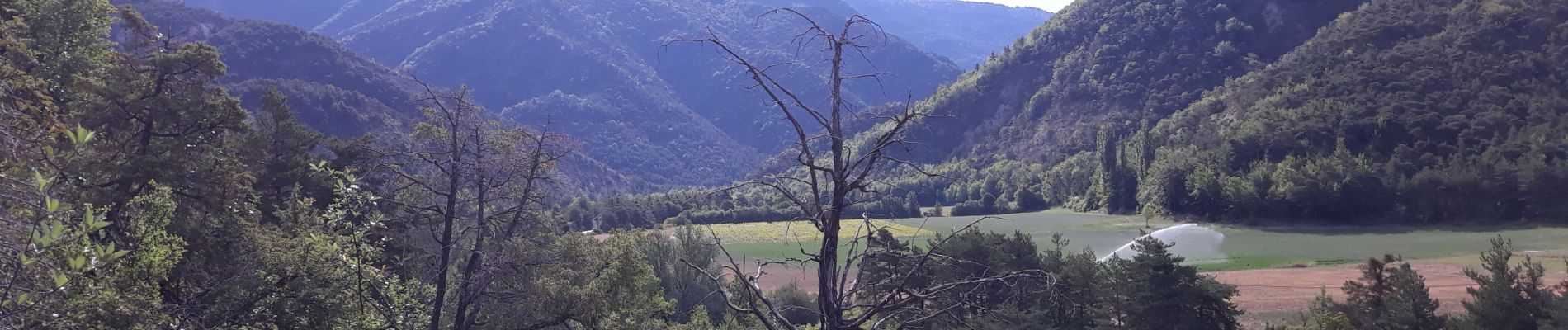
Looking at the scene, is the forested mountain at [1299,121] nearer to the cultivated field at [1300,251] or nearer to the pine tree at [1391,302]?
the cultivated field at [1300,251]

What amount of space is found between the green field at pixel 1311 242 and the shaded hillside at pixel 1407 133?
293cm

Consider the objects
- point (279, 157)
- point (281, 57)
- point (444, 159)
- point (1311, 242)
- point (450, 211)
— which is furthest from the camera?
point (281, 57)

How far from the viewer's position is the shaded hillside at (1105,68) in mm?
118312

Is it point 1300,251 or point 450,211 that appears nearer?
point 450,211

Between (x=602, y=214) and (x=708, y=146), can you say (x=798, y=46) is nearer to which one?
(x=602, y=214)

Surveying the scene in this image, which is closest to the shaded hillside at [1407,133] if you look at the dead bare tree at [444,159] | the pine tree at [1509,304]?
the pine tree at [1509,304]

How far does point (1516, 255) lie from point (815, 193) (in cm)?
4650

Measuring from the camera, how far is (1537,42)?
253 ft

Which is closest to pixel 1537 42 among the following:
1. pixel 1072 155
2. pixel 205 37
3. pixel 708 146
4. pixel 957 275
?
pixel 1072 155

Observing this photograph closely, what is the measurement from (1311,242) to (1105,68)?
7804 cm

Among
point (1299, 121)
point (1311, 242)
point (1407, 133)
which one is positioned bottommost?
point (1311, 242)

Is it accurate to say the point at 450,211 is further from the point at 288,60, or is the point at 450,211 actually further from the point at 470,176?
the point at 288,60

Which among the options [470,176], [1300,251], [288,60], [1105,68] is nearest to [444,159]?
[470,176]

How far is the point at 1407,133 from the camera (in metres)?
71.8
